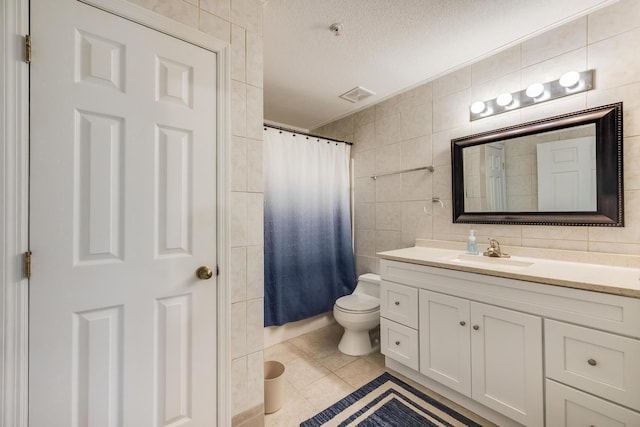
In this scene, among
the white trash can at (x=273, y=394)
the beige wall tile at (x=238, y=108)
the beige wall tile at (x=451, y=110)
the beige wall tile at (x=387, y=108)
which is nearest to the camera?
the beige wall tile at (x=238, y=108)

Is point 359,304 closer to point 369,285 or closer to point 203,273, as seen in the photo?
point 369,285

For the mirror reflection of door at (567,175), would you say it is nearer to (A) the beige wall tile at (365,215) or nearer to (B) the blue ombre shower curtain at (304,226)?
(A) the beige wall tile at (365,215)

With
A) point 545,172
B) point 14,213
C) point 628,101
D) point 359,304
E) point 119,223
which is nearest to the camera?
point 14,213

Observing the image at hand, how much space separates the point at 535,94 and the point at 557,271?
1103 millimetres

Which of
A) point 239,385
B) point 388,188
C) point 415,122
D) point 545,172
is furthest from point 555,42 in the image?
point 239,385

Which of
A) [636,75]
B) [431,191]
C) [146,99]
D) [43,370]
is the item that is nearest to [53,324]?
[43,370]

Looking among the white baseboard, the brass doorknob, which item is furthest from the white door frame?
the white baseboard

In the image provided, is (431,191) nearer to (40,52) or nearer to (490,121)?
(490,121)

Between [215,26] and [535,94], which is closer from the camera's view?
[215,26]

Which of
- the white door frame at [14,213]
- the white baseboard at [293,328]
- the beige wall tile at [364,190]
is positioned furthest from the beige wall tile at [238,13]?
the white baseboard at [293,328]

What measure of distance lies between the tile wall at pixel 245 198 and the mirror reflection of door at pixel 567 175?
1.74m

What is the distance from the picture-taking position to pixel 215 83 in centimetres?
123

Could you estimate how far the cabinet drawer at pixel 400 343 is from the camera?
1714 millimetres

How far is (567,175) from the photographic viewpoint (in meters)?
1.53
